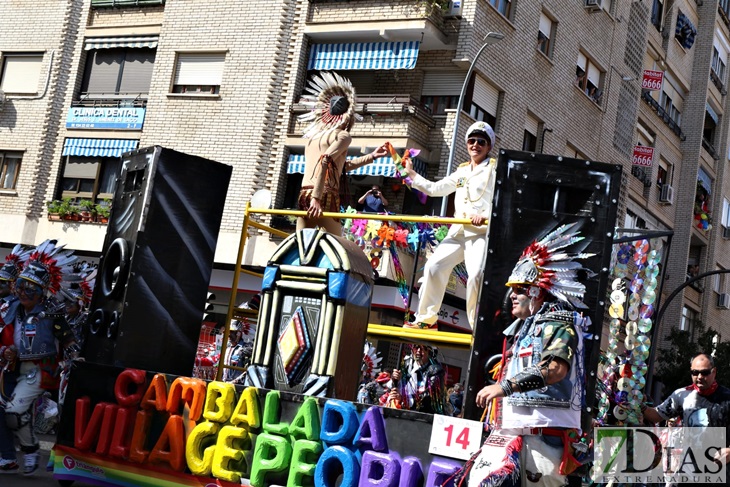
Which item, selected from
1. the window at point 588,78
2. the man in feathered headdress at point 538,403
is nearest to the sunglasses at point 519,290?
the man in feathered headdress at point 538,403

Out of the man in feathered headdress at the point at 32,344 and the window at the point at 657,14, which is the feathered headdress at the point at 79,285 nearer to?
the man in feathered headdress at the point at 32,344

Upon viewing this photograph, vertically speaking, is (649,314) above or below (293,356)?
above

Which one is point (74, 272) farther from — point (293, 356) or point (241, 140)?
point (241, 140)

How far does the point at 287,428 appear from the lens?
693cm

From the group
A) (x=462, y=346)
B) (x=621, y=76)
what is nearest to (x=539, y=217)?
(x=462, y=346)

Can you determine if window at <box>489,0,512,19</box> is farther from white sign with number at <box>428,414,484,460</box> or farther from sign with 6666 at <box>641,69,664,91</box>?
white sign with number at <box>428,414,484,460</box>

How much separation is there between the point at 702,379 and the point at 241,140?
17.8m

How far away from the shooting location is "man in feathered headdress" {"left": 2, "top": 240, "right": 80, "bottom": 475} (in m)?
8.34

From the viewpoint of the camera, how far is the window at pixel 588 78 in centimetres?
2886

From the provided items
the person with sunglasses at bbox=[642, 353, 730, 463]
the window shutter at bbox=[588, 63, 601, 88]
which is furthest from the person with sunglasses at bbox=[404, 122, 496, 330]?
the window shutter at bbox=[588, 63, 601, 88]

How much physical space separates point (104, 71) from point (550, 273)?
23541 millimetres

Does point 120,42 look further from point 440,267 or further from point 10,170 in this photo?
point 440,267

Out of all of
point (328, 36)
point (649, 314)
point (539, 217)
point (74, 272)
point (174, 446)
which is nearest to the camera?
point (539, 217)

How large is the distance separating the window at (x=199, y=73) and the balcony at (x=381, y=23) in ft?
8.68
